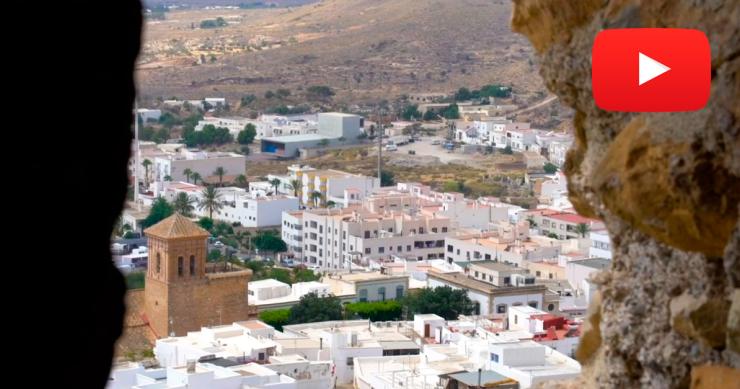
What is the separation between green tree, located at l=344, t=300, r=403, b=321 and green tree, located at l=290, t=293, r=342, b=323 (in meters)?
0.59

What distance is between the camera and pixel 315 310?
23.5 meters

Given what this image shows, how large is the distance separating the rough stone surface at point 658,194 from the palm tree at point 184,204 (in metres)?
33.6

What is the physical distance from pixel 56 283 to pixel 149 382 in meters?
16.4

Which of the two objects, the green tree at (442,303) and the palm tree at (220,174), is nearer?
the green tree at (442,303)

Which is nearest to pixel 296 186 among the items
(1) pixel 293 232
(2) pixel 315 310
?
(1) pixel 293 232

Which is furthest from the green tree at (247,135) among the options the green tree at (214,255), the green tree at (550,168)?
the green tree at (214,255)

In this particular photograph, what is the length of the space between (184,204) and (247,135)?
15.0 m

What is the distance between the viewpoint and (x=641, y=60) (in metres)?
1.66

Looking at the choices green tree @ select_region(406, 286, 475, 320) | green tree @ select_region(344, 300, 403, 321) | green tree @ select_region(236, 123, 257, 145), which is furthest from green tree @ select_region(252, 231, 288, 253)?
green tree @ select_region(236, 123, 257, 145)

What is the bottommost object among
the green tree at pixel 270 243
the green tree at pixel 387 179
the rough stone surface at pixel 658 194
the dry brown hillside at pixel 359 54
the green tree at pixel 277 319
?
the green tree at pixel 277 319

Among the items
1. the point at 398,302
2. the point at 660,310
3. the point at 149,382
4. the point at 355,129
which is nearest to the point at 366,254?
the point at 398,302

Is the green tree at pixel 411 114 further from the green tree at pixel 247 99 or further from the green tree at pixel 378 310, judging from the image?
the green tree at pixel 378 310

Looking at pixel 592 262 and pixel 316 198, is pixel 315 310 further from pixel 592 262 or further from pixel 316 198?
pixel 316 198

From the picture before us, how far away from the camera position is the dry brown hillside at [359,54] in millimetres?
65188
